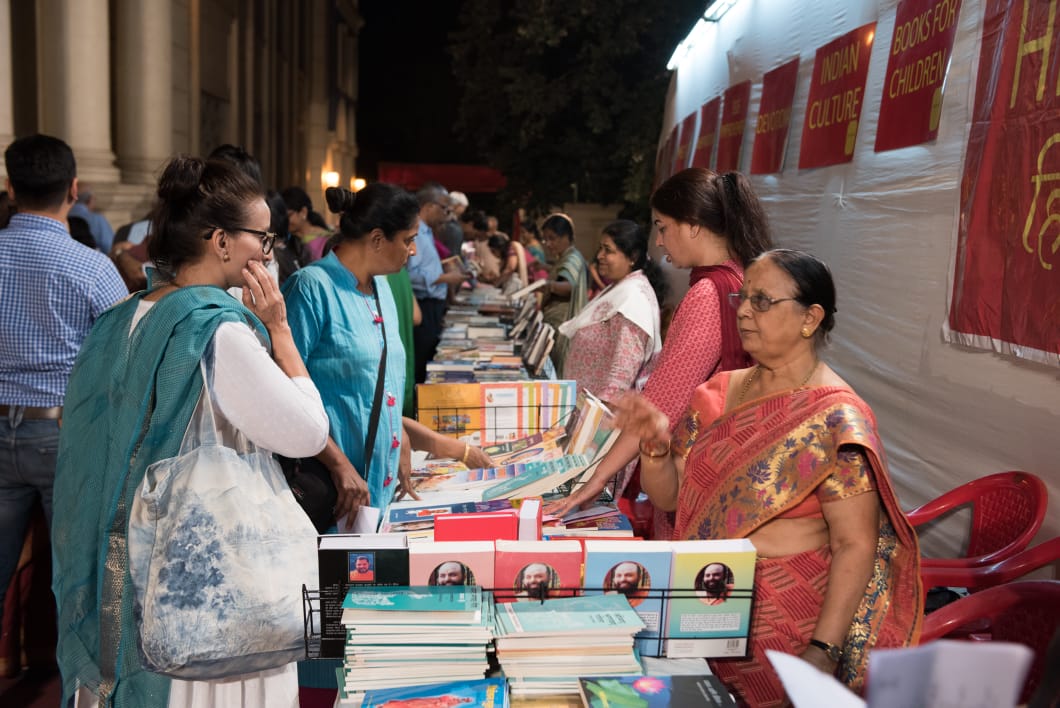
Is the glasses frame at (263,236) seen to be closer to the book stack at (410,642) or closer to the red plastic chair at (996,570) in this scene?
the book stack at (410,642)

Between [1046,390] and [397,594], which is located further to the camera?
[1046,390]

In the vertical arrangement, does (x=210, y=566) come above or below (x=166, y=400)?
below

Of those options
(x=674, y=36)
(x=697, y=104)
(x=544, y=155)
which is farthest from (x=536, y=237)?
(x=697, y=104)

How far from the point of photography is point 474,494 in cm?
252

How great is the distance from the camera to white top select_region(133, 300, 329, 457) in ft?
6.00

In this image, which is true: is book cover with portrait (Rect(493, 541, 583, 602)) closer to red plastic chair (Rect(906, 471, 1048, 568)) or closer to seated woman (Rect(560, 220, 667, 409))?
red plastic chair (Rect(906, 471, 1048, 568))

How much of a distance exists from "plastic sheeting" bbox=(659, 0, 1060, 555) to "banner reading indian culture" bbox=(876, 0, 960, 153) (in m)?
0.05

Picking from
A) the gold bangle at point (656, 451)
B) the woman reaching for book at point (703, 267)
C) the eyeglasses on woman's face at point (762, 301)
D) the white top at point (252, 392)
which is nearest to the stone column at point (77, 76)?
the woman reaching for book at point (703, 267)

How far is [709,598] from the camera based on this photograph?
1.59m

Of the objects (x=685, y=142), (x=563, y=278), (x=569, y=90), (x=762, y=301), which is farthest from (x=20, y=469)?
(x=569, y=90)

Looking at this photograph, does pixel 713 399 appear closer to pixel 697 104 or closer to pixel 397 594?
pixel 397 594

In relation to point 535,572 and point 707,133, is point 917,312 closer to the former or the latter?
point 535,572

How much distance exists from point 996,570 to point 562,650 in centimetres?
144

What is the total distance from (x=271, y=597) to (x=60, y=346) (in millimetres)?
1799
